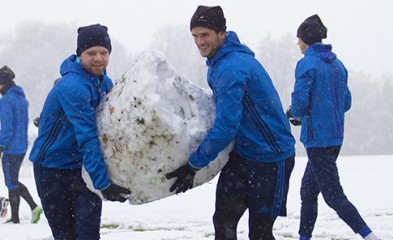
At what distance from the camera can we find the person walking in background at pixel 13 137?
812 centimetres

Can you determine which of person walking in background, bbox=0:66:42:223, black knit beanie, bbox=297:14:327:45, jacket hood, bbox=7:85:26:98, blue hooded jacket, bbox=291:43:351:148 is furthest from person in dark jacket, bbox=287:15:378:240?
jacket hood, bbox=7:85:26:98

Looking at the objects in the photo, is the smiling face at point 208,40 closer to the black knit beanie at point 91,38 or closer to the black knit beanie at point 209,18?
the black knit beanie at point 209,18

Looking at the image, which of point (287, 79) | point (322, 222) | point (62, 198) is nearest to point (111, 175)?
point (62, 198)

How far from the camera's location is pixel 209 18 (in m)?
3.83

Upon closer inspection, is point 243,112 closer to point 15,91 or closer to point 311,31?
point 311,31

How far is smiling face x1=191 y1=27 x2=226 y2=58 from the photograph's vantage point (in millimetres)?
3861

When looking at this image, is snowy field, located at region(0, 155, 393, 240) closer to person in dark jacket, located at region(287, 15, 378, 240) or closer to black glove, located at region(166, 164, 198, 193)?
person in dark jacket, located at region(287, 15, 378, 240)

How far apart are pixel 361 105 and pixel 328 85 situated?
5411cm

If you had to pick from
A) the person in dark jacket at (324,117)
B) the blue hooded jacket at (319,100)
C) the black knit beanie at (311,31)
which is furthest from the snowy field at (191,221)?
the black knit beanie at (311,31)

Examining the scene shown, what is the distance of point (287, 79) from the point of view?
2462 inches

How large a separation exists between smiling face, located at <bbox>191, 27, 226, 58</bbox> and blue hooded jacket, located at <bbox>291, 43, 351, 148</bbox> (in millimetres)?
1347

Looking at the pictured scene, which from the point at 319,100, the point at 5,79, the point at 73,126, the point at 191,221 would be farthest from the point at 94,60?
the point at 5,79

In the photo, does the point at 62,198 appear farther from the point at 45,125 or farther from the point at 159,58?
the point at 159,58

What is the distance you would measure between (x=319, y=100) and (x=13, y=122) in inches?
183
